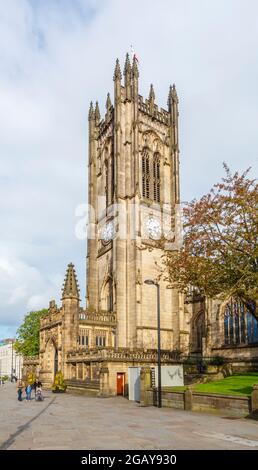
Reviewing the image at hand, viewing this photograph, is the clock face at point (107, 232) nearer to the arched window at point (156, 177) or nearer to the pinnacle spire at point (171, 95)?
the arched window at point (156, 177)

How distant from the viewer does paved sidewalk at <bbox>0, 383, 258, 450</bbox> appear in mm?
12368

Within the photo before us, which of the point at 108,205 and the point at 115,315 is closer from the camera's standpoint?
the point at 115,315

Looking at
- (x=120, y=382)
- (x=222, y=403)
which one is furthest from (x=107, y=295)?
(x=222, y=403)

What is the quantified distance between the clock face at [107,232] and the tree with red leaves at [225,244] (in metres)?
28.2

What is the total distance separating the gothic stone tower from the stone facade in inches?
4.8

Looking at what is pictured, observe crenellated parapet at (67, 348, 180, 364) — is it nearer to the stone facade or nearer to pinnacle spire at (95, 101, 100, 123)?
the stone facade

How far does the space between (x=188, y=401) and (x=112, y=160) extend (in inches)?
1748

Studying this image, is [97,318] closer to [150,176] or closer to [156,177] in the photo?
[150,176]

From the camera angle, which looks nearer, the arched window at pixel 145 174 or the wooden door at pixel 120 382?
the wooden door at pixel 120 382

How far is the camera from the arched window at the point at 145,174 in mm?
59250

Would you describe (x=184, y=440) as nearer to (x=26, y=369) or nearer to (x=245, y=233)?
(x=245, y=233)

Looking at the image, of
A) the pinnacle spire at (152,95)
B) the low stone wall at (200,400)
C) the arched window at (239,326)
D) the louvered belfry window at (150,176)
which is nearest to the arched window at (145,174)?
the louvered belfry window at (150,176)

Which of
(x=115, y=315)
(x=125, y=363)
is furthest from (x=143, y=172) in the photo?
(x=125, y=363)

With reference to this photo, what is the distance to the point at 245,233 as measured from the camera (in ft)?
82.2
